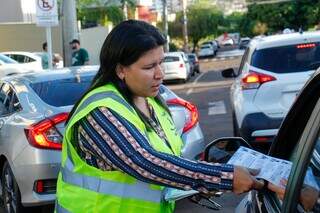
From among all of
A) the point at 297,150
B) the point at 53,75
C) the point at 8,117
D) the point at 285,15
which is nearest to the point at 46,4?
the point at 53,75

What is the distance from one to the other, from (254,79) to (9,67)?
17595 millimetres

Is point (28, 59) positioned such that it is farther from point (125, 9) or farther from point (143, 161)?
point (143, 161)

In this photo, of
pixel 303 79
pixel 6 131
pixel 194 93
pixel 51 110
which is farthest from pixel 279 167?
pixel 194 93

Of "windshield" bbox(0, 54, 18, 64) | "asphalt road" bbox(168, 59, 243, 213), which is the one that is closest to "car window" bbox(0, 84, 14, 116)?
"asphalt road" bbox(168, 59, 243, 213)

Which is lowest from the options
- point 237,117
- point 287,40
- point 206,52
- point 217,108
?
point 206,52

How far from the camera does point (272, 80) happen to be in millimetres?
7852

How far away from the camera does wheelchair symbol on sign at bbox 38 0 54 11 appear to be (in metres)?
14.4

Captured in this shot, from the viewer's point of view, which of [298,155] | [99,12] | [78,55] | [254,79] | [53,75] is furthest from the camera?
[99,12]

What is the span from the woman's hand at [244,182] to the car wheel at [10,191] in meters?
4.08

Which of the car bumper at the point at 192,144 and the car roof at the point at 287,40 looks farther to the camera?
the car roof at the point at 287,40

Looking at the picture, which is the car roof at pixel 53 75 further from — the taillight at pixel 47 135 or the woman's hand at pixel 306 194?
the woman's hand at pixel 306 194

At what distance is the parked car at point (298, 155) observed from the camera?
2.20 m

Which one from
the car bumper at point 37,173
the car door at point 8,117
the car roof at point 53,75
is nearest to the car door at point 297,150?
the car bumper at point 37,173

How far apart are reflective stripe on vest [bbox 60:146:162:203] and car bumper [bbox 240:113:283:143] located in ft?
18.4
